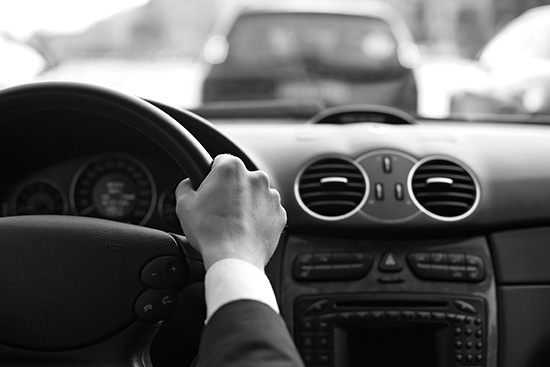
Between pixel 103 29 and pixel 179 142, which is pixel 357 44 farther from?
pixel 103 29

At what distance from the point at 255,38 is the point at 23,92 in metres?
4.84

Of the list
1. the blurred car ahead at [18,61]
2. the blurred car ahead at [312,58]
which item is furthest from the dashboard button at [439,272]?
the blurred car ahead at [312,58]

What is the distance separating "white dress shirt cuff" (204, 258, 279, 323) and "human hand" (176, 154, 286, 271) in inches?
0.8

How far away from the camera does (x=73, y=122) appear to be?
2.00 metres

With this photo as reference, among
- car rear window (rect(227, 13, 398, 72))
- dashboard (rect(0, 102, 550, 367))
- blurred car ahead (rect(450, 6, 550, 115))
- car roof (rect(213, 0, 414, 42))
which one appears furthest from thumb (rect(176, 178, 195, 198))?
car roof (rect(213, 0, 414, 42))

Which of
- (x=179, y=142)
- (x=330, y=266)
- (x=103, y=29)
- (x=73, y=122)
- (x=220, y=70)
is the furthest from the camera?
(x=103, y=29)

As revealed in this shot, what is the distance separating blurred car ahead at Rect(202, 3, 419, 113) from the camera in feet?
19.9

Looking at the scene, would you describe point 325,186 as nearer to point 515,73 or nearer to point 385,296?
point 385,296

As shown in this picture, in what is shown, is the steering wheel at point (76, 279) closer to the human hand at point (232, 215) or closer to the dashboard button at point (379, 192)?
the human hand at point (232, 215)

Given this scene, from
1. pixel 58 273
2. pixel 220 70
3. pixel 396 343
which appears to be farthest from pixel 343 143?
A: pixel 220 70

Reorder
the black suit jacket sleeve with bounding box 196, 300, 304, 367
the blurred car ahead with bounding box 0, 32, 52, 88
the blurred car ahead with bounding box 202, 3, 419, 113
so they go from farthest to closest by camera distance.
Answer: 1. the blurred car ahead with bounding box 202, 3, 419, 113
2. the blurred car ahead with bounding box 0, 32, 52, 88
3. the black suit jacket sleeve with bounding box 196, 300, 304, 367

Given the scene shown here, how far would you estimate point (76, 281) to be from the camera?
1.60 m

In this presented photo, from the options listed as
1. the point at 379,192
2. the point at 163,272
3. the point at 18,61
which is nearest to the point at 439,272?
the point at 379,192

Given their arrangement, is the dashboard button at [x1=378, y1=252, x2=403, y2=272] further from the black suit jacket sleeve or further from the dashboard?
the black suit jacket sleeve
